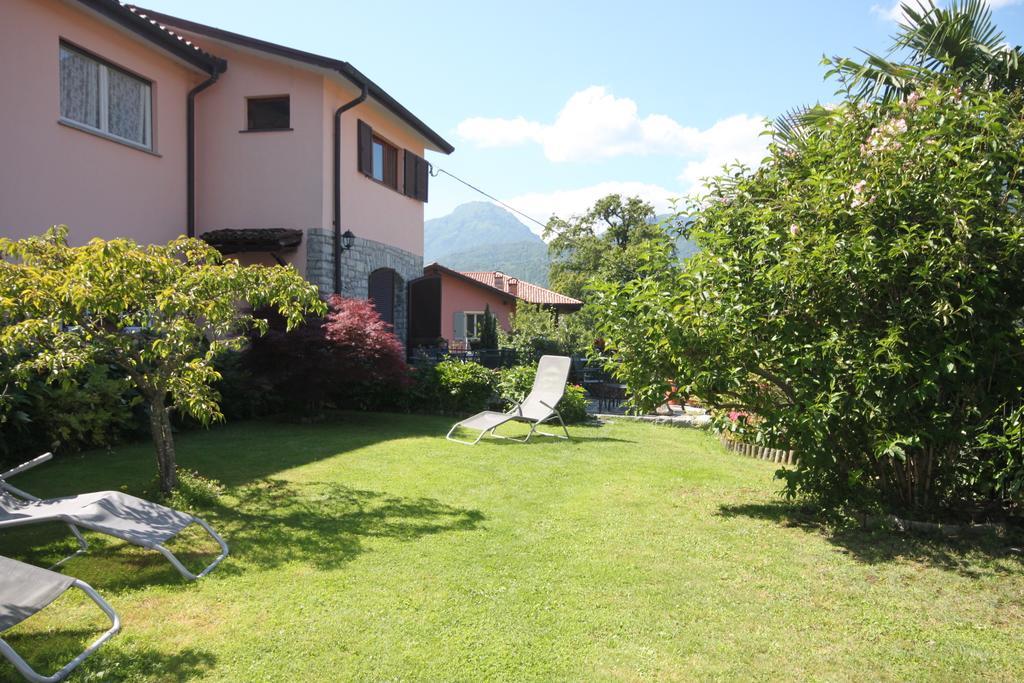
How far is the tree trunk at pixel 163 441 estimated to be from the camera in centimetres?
552

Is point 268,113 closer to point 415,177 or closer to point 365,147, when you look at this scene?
point 365,147

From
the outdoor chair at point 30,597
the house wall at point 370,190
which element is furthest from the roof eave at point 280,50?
the outdoor chair at point 30,597

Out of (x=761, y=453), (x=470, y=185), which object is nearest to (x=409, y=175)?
(x=470, y=185)

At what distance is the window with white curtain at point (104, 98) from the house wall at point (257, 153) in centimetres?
139

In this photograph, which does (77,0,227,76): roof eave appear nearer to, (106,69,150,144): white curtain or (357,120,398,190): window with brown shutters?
(106,69,150,144): white curtain

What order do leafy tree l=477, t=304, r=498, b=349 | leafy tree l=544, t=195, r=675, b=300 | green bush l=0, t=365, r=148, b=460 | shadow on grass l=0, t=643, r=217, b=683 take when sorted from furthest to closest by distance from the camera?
leafy tree l=544, t=195, r=675, b=300, leafy tree l=477, t=304, r=498, b=349, green bush l=0, t=365, r=148, b=460, shadow on grass l=0, t=643, r=217, b=683

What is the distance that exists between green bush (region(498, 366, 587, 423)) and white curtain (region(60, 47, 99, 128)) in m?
7.50

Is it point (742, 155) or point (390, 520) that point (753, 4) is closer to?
point (742, 155)

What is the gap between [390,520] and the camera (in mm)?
5297

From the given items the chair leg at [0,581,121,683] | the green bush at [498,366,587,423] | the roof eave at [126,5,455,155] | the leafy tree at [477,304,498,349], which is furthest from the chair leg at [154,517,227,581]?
the leafy tree at [477,304,498,349]

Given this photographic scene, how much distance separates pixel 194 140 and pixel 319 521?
9.78 meters

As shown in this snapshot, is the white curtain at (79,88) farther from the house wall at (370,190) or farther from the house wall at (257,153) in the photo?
the house wall at (370,190)

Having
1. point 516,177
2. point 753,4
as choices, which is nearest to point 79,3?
point 753,4

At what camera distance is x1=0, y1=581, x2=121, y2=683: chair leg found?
98.0 inches
